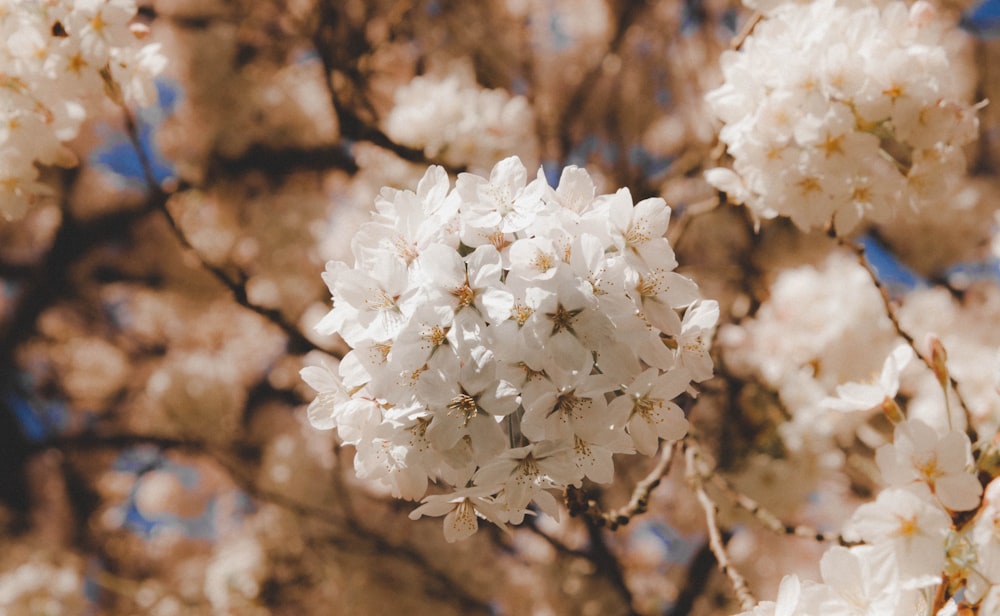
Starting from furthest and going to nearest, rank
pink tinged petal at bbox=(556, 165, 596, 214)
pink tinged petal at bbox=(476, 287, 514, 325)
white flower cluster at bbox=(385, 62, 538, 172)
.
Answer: white flower cluster at bbox=(385, 62, 538, 172) < pink tinged petal at bbox=(556, 165, 596, 214) < pink tinged petal at bbox=(476, 287, 514, 325)

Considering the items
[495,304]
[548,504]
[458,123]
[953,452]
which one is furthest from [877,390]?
[458,123]

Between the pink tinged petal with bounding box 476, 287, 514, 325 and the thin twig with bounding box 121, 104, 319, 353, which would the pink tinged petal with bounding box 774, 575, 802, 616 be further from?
the thin twig with bounding box 121, 104, 319, 353

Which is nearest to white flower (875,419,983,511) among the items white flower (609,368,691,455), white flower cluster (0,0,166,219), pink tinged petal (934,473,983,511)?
pink tinged petal (934,473,983,511)

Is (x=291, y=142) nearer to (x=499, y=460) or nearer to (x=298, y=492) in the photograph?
(x=298, y=492)

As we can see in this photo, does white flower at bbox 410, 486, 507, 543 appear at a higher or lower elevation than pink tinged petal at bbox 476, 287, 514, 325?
lower

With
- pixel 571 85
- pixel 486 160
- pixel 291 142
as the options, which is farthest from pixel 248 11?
pixel 486 160

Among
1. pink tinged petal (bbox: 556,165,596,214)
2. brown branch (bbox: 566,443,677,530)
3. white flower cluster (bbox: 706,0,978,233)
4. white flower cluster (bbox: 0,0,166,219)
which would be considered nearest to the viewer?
pink tinged petal (bbox: 556,165,596,214)

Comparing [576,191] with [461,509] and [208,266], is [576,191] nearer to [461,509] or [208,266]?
[461,509]
